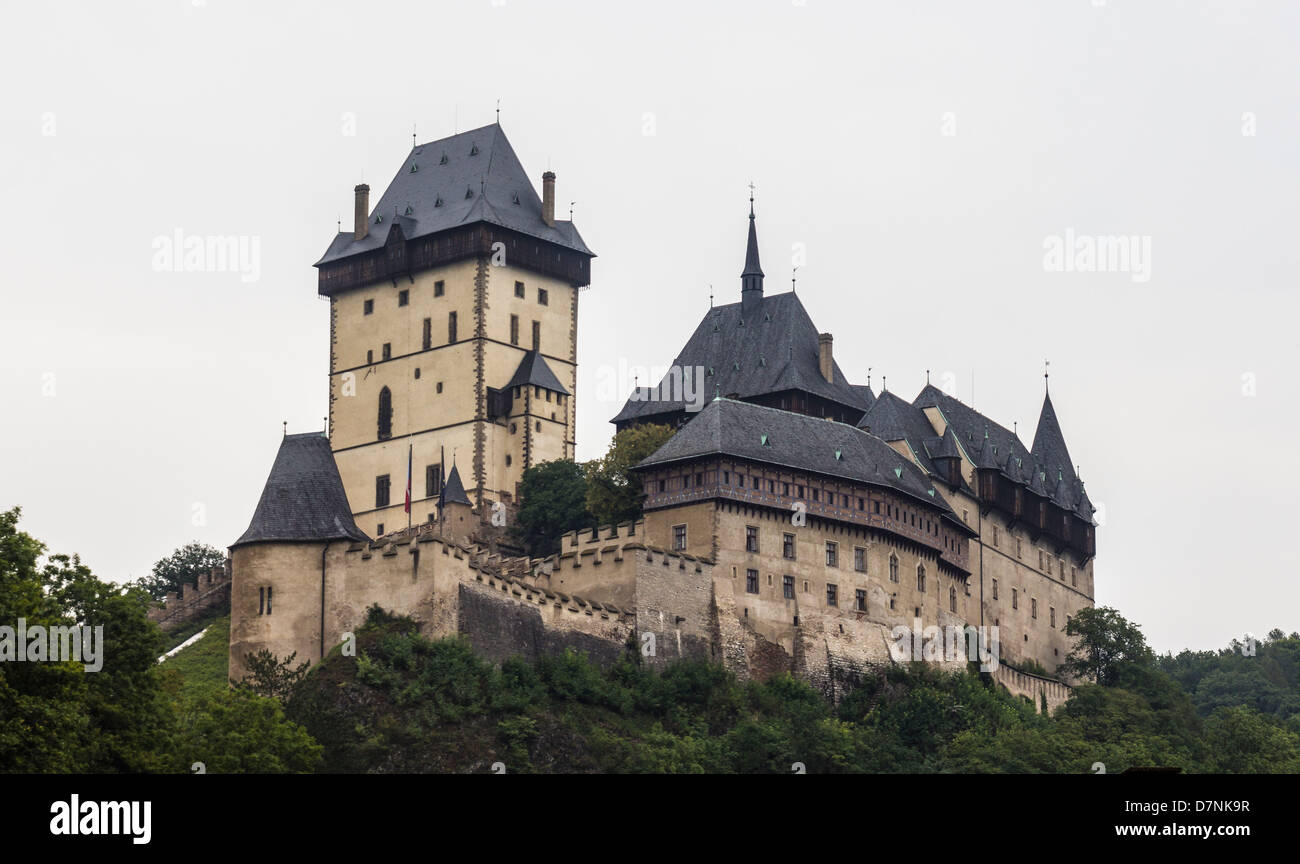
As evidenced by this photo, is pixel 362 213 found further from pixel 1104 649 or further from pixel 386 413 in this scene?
pixel 1104 649

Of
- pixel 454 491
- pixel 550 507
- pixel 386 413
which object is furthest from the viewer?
pixel 386 413

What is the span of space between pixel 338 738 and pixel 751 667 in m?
17.3

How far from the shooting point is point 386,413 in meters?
97.6

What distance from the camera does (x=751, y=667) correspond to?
7938 cm

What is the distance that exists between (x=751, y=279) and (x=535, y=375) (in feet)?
32.4

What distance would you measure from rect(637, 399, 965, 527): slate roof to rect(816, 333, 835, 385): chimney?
5.58 meters

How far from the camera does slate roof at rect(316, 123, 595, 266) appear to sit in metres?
98.9

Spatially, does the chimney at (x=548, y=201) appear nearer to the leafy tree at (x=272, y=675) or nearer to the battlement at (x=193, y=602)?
the battlement at (x=193, y=602)

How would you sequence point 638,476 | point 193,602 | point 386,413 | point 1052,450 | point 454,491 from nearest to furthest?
point 638,476 → point 454,491 → point 193,602 → point 386,413 → point 1052,450

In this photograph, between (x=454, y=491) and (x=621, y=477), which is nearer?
(x=621, y=477)

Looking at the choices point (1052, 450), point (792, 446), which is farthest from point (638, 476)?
point (1052, 450)

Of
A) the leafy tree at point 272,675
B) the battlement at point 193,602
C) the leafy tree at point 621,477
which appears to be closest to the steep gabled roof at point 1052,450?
the leafy tree at point 621,477

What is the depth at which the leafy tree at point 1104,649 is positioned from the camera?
98.6m
